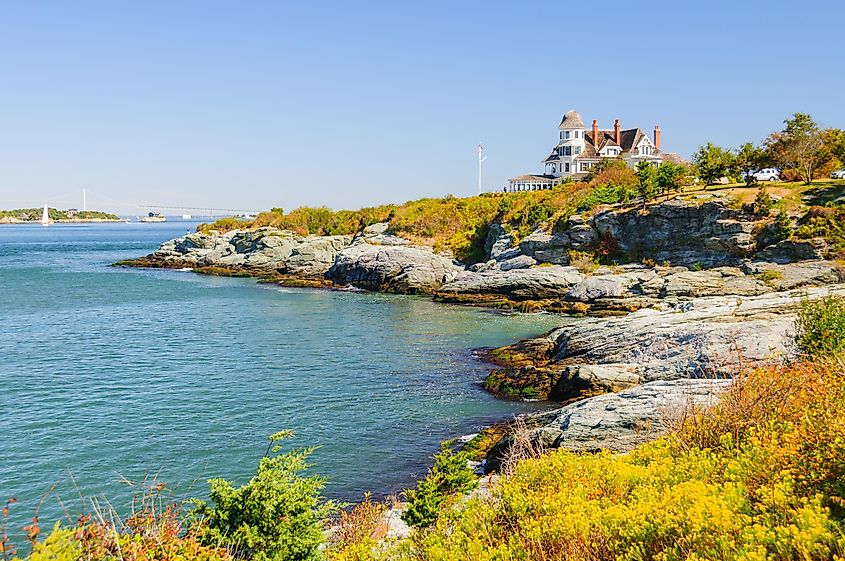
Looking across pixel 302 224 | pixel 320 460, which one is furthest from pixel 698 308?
pixel 302 224

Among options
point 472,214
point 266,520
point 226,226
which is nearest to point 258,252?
point 472,214

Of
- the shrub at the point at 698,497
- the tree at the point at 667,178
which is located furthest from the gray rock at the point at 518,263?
the shrub at the point at 698,497

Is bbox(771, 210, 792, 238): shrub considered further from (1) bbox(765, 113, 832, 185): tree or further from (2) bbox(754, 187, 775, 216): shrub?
(1) bbox(765, 113, 832, 185): tree

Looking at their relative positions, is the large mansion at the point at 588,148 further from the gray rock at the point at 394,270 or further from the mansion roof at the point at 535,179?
the gray rock at the point at 394,270

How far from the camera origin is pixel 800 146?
5506 cm

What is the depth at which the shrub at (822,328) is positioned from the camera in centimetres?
1785

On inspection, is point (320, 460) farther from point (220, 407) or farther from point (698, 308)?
point (698, 308)

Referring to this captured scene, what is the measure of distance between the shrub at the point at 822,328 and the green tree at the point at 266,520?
46.2 feet

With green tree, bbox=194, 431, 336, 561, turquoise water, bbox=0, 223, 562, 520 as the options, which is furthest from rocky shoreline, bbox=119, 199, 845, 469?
green tree, bbox=194, 431, 336, 561

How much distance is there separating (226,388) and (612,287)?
2916cm

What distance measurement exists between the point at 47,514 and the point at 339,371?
16.0m

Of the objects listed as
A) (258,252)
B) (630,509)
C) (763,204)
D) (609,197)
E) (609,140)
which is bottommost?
(630,509)

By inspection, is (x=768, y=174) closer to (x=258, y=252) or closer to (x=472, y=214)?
(x=472, y=214)

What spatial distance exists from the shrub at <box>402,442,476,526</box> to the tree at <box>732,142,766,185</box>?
5237cm
